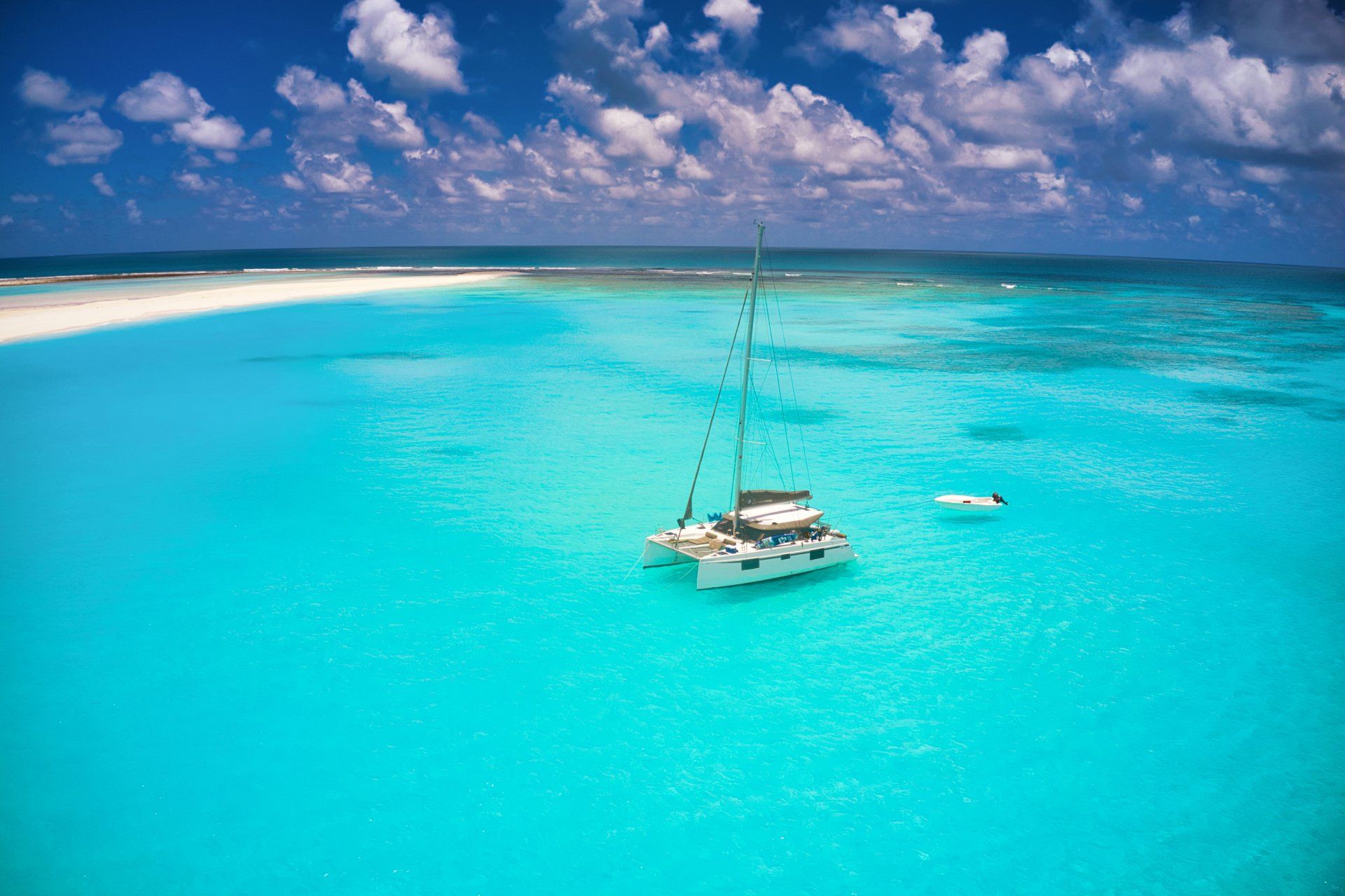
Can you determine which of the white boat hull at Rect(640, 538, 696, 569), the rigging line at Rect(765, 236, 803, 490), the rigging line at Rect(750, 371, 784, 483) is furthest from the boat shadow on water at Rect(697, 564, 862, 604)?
the rigging line at Rect(750, 371, 784, 483)

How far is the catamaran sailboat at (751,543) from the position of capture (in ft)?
86.5

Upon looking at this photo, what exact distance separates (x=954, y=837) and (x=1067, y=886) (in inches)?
84.4

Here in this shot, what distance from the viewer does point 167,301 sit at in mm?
111125

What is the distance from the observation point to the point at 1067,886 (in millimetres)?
15211

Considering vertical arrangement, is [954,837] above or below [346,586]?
below

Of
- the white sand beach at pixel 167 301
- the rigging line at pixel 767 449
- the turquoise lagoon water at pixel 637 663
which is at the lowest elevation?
the turquoise lagoon water at pixel 637 663

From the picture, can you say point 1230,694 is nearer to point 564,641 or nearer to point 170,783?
point 564,641

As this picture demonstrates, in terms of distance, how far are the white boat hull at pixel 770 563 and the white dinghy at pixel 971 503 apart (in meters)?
8.41

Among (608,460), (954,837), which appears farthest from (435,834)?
(608,460)

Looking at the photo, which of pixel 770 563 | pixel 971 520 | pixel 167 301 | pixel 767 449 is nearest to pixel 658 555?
pixel 770 563

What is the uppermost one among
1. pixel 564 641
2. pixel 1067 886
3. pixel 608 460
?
pixel 608 460

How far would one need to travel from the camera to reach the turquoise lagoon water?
52.6 feet

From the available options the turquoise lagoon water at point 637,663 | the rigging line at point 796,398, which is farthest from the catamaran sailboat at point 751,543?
the rigging line at point 796,398

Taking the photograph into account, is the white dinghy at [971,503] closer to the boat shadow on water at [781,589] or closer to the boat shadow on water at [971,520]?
the boat shadow on water at [971,520]
